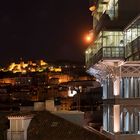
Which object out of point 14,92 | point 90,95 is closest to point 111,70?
point 90,95

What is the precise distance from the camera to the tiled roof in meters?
32.2

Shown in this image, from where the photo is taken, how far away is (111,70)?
117 feet

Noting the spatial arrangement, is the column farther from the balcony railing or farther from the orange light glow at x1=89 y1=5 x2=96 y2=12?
the orange light glow at x1=89 y1=5 x2=96 y2=12

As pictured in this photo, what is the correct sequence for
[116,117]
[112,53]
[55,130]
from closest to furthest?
[55,130] → [112,53] → [116,117]

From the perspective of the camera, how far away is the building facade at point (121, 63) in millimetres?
33062

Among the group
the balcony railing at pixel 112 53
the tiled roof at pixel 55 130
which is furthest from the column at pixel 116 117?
the balcony railing at pixel 112 53

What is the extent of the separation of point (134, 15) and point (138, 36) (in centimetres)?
360

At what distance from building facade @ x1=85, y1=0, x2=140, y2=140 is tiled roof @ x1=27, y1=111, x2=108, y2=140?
3.00 meters

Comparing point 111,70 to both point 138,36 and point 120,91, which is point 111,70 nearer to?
point 120,91

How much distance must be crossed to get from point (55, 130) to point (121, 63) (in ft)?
21.3

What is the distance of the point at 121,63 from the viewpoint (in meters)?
33.8

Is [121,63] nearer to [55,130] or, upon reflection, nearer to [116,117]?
[116,117]

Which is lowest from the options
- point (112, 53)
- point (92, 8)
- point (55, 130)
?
point (55, 130)

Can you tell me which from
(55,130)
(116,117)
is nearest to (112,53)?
(116,117)
